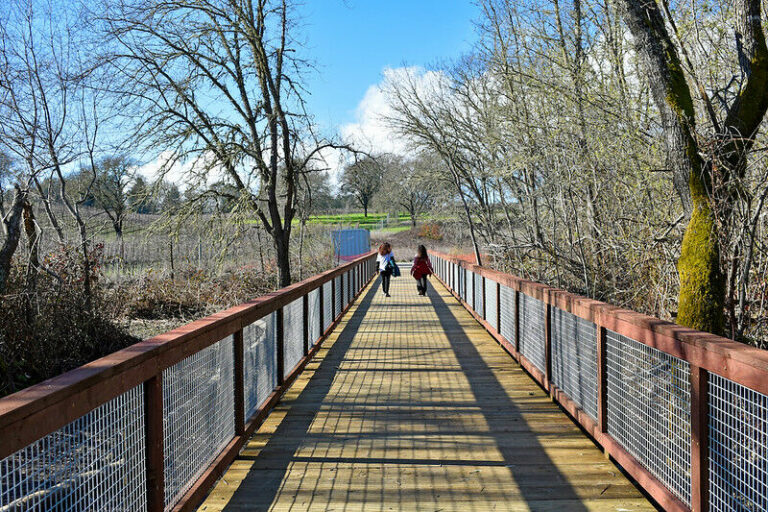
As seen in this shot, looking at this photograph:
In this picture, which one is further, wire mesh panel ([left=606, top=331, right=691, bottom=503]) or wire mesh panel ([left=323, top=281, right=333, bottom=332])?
wire mesh panel ([left=323, top=281, right=333, bottom=332])

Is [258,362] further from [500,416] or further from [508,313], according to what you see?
[508,313]

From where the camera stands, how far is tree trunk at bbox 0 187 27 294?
7.27 metres

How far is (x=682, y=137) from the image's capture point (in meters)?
4.20

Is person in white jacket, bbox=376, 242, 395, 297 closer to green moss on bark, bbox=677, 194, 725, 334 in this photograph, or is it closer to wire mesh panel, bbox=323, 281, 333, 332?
wire mesh panel, bbox=323, 281, 333, 332

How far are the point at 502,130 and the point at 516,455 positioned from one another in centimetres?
637

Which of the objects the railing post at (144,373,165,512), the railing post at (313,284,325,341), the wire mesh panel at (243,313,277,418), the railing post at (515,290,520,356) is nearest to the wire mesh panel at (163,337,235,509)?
the railing post at (144,373,165,512)

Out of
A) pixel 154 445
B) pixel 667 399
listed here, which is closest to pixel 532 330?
pixel 667 399

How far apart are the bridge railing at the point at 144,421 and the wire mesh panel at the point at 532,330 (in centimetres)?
263

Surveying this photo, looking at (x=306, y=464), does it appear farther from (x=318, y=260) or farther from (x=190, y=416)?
(x=318, y=260)

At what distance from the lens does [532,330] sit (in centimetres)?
611

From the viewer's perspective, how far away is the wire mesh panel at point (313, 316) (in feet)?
24.1

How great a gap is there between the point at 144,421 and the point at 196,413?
600mm

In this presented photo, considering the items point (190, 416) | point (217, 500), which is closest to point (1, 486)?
point (190, 416)

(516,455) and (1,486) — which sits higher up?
(1,486)
